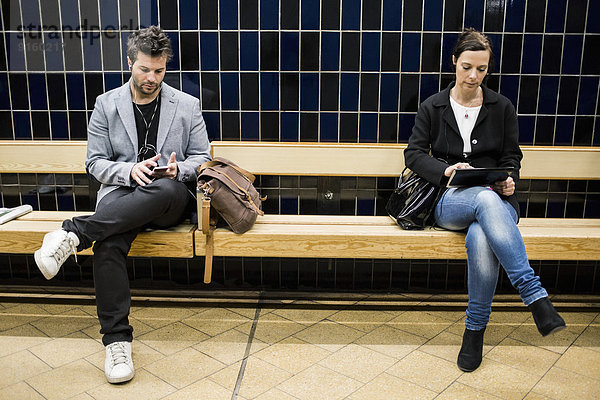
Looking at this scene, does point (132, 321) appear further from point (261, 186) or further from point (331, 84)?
point (331, 84)

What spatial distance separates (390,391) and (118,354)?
116 cm

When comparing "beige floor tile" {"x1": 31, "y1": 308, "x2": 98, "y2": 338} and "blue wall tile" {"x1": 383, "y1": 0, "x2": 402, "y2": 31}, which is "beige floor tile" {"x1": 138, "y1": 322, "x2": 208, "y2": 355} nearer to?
"beige floor tile" {"x1": 31, "y1": 308, "x2": 98, "y2": 338}

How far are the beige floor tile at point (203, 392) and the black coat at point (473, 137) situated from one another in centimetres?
Result: 138

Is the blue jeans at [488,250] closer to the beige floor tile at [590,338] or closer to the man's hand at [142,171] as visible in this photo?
the beige floor tile at [590,338]

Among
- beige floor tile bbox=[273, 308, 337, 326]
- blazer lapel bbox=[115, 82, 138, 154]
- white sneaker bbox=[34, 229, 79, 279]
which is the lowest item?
beige floor tile bbox=[273, 308, 337, 326]

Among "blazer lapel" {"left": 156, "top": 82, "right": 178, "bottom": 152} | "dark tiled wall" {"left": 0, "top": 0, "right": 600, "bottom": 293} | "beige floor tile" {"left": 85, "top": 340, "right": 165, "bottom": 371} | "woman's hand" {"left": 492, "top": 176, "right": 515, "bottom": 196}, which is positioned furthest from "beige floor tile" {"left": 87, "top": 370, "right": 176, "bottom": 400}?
"woman's hand" {"left": 492, "top": 176, "right": 515, "bottom": 196}

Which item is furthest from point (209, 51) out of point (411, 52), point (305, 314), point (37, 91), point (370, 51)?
→ point (305, 314)

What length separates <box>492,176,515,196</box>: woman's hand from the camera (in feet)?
8.52

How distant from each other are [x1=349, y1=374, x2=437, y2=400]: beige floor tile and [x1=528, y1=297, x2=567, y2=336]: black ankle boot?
0.52m

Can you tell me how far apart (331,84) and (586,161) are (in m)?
1.56

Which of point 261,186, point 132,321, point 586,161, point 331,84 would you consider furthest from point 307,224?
point 586,161

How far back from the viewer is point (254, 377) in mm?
2346

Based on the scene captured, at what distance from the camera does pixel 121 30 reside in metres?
3.17

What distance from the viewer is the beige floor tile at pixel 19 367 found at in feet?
7.60
